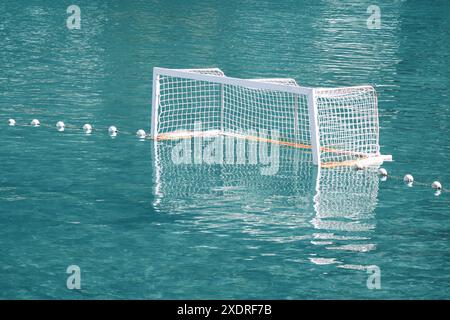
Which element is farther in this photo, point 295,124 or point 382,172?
point 295,124

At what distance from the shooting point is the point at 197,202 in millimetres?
15117

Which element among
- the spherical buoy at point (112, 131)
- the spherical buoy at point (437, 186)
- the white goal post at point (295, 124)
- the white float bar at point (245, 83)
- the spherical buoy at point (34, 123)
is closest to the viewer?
the spherical buoy at point (437, 186)

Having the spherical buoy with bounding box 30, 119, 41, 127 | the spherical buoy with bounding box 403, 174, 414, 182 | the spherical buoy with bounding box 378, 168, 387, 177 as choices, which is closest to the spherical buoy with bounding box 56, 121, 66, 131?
the spherical buoy with bounding box 30, 119, 41, 127

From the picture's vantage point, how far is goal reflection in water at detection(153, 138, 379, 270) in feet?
43.6

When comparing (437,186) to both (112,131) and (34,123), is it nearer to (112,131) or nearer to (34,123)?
(112,131)

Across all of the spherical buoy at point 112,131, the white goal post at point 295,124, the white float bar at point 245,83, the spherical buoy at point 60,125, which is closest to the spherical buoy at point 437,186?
the white goal post at point 295,124

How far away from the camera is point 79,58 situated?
3045 cm

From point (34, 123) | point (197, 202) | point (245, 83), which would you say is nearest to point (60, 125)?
point (34, 123)

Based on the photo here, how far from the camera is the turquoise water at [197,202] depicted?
1184 centimetres

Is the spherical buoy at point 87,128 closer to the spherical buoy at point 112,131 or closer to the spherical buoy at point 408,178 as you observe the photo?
the spherical buoy at point 112,131

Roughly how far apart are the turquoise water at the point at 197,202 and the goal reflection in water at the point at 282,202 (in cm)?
3

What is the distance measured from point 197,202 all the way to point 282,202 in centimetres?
133

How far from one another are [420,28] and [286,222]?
2792 cm
